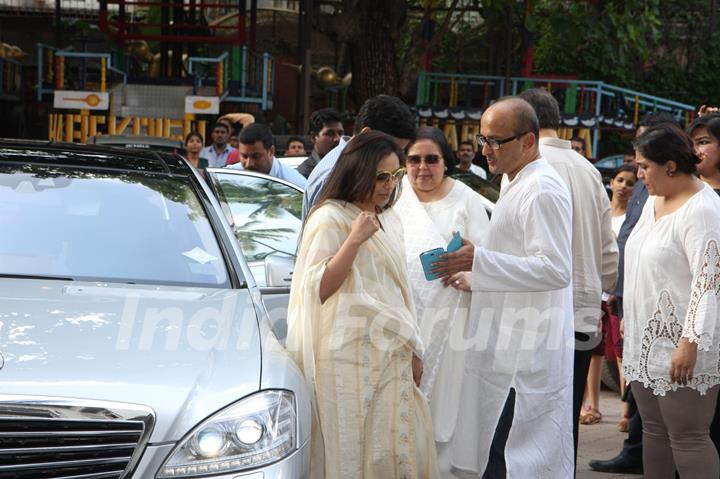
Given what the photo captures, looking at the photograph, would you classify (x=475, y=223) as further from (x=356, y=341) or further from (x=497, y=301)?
(x=356, y=341)

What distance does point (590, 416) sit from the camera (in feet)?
23.4

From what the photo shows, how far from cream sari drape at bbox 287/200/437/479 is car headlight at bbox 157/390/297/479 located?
591 millimetres

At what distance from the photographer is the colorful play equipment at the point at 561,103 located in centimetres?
1958

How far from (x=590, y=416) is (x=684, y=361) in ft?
9.47

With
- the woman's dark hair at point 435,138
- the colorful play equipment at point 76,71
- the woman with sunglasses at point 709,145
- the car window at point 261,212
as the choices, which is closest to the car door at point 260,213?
the car window at point 261,212

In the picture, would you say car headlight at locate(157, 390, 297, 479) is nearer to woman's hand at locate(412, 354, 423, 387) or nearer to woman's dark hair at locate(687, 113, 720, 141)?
woman's hand at locate(412, 354, 423, 387)

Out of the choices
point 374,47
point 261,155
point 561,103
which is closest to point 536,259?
point 261,155

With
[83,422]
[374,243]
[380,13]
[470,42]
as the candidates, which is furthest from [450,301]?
[470,42]

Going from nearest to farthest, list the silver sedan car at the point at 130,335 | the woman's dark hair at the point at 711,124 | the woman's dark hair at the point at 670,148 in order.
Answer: the silver sedan car at the point at 130,335
the woman's dark hair at the point at 670,148
the woman's dark hair at the point at 711,124

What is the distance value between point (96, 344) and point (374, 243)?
1.19 meters

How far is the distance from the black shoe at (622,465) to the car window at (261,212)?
2.10 m

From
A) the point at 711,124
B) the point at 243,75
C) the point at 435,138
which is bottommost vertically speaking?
the point at 243,75

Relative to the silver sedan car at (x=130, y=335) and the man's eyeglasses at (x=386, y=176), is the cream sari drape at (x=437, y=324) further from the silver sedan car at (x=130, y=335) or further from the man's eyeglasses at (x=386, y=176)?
the silver sedan car at (x=130, y=335)

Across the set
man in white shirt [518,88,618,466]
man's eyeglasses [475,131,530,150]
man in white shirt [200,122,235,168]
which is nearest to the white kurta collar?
man in white shirt [518,88,618,466]
